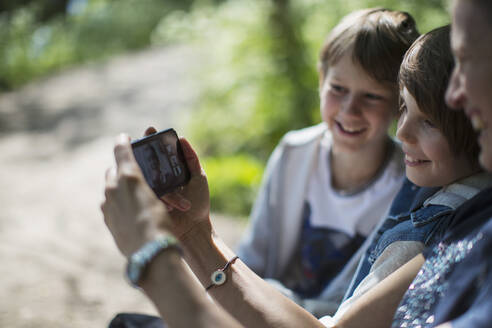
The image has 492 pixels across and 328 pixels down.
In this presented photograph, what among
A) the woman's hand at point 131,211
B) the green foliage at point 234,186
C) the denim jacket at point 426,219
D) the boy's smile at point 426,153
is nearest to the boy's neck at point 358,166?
the denim jacket at point 426,219

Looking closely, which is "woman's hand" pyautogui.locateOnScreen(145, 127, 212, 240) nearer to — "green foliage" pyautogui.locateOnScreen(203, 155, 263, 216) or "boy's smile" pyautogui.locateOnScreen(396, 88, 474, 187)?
"boy's smile" pyautogui.locateOnScreen(396, 88, 474, 187)

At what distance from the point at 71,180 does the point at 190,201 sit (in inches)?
151

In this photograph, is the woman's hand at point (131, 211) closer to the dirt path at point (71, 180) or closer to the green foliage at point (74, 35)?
the dirt path at point (71, 180)

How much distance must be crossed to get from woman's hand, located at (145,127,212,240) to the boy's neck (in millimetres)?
873

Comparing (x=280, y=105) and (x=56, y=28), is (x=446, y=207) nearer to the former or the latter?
(x=280, y=105)

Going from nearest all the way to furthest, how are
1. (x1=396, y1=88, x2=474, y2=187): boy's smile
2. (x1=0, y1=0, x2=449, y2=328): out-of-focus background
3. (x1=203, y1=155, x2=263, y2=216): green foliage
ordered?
1. (x1=396, y1=88, x2=474, y2=187): boy's smile
2. (x1=0, y1=0, x2=449, y2=328): out-of-focus background
3. (x1=203, y1=155, x2=263, y2=216): green foliage

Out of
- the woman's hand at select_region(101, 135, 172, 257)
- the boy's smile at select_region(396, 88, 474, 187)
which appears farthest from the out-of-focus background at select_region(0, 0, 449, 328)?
the boy's smile at select_region(396, 88, 474, 187)

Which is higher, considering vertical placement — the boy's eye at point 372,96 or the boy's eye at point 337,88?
the boy's eye at point 337,88

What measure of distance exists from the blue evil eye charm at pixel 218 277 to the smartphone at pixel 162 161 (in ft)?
1.02

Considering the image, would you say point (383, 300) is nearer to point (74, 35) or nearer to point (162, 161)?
point (162, 161)

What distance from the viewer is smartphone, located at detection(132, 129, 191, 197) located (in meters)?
1.45

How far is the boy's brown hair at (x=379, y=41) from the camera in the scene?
1.85 metres

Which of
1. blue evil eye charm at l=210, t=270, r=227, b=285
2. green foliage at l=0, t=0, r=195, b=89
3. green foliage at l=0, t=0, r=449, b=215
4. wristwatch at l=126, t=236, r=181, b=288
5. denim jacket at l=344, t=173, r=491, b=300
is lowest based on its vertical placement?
denim jacket at l=344, t=173, r=491, b=300

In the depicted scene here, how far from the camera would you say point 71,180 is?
4984 mm
